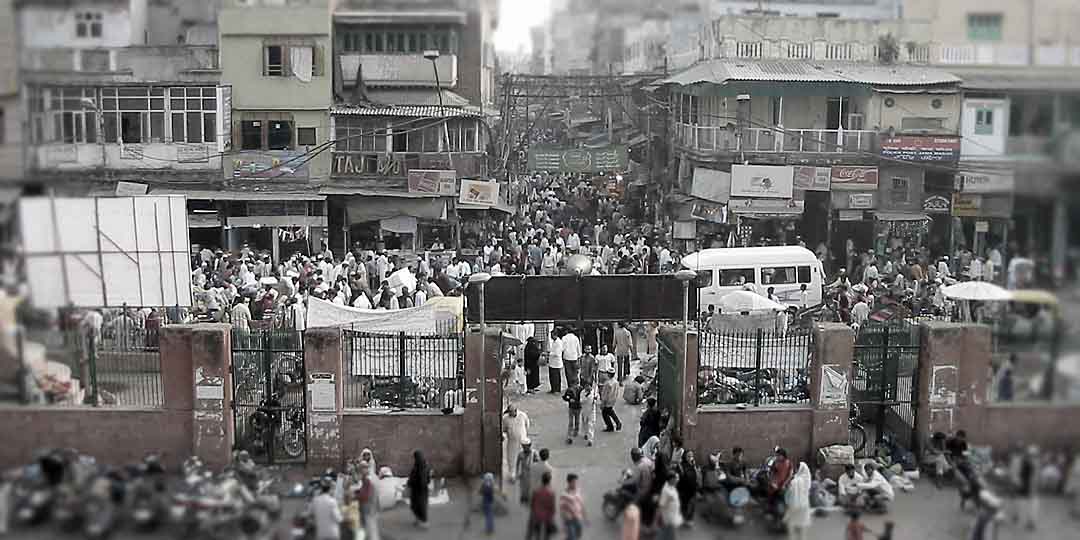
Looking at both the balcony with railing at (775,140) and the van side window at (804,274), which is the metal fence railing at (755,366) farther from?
the balcony with railing at (775,140)

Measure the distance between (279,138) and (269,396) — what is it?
1602cm

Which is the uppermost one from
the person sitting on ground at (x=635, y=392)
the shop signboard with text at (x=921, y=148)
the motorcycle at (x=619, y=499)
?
the shop signboard with text at (x=921, y=148)

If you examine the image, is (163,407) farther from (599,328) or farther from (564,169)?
(564,169)

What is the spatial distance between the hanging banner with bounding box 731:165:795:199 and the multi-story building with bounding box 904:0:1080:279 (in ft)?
68.0

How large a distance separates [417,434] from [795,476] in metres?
4.39

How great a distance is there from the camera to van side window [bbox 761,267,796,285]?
21.7 m

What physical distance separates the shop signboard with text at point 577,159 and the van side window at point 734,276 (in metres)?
8.15

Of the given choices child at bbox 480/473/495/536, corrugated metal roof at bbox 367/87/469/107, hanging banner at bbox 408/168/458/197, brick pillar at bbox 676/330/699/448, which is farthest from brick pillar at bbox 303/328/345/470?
corrugated metal roof at bbox 367/87/469/107

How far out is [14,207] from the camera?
5.91 m

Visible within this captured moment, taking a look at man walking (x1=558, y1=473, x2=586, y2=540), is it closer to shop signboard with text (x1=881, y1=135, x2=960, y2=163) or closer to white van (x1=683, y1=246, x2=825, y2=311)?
shop signboard with text (x1=881, y1=135, x2=960, y2=163)

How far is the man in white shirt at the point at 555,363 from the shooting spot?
1694 centimetres

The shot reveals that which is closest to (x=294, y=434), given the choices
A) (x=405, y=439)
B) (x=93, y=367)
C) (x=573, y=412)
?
(x=405, y=439)

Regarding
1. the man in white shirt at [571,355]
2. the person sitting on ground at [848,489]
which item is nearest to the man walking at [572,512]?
the person sitting on ground at [848,489]

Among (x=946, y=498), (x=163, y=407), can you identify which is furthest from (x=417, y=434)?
(x=946, y=498)
